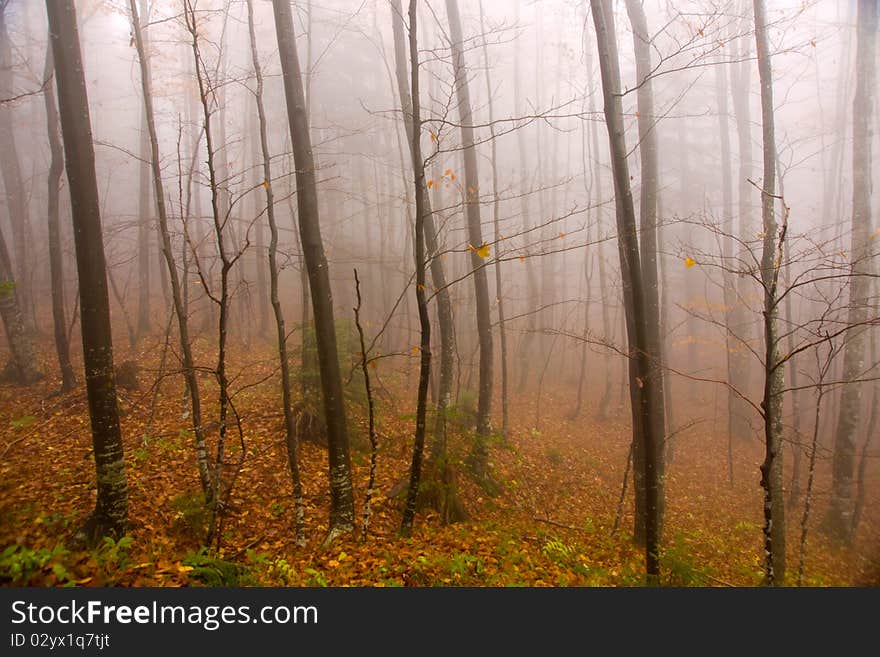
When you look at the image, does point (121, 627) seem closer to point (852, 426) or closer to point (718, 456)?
point (852, 426)

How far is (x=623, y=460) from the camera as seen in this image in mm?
11930

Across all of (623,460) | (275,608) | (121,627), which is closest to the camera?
(121,627)

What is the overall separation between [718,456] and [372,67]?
63.8ft

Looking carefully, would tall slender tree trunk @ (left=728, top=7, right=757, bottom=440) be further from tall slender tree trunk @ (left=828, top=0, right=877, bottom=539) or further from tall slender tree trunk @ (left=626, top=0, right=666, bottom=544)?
tall slender tree trunk @ (left=626, top=0, right=666, bottom=544)

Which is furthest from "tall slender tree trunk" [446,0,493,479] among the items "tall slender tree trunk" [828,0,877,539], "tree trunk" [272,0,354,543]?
"tall slender tree trunk" [828,0,877,539]

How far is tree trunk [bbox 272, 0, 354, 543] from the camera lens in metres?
4.99

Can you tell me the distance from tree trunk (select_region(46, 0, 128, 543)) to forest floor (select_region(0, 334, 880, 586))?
0.57 m

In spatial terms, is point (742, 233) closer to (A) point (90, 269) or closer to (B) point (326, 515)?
(B) point (326, 515)

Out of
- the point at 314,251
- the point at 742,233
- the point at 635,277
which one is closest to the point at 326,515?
the point at 314,251

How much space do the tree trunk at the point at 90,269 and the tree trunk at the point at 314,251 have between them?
196cm

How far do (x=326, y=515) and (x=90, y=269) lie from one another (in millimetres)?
4140

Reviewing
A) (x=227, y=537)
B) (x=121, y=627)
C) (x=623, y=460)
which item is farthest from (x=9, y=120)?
(x=623, y=460)

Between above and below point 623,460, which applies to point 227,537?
above

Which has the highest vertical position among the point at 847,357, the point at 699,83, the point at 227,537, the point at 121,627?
the point at 699,83
